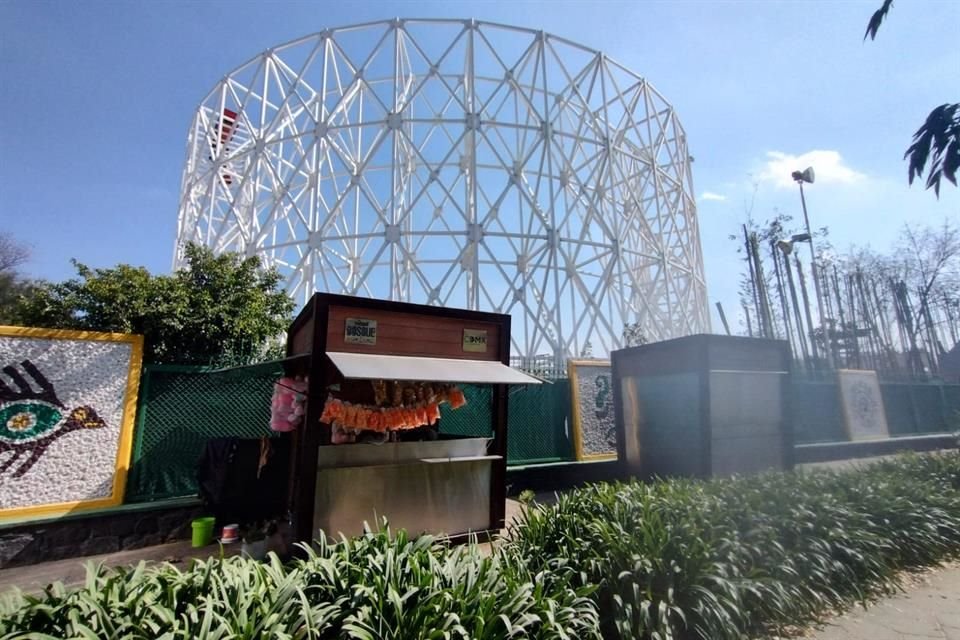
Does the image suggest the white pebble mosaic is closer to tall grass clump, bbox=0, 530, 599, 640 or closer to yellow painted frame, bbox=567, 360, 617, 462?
tall grass clump, bbox=0, 530, 599, 640

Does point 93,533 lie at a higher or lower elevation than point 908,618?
higher

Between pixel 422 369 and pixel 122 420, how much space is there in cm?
374

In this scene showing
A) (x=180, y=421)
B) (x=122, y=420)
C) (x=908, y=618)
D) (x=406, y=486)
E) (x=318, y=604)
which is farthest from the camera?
(x=180, y=421)

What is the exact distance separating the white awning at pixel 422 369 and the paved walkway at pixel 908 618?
10.3 feet

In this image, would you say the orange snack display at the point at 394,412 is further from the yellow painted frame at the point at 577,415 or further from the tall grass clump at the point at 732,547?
the yellow painted frame at the point at 577,415

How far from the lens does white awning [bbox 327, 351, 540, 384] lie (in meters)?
4.06

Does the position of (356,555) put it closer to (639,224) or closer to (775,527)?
(775,527)

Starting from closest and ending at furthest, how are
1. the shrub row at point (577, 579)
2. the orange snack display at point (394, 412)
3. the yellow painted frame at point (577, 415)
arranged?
the shrub row at point (577, 579)
the orange snack display at point (394, 412)
the yellow painted frame at point (577, 415)

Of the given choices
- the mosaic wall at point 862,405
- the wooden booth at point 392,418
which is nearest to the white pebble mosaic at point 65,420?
the wooden booth at point 392,418

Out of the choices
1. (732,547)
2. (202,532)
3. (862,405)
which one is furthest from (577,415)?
(862,405)

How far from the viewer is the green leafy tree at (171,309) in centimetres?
596

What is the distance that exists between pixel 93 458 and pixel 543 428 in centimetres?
640

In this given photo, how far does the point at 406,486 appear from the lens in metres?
4.70

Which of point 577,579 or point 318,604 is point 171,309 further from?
point 577,579
